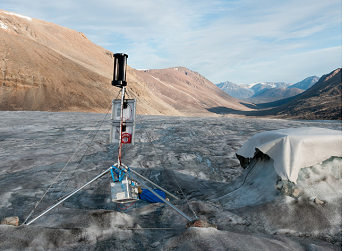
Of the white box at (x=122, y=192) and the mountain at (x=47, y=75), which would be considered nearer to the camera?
the white box at (x=122, y=192)

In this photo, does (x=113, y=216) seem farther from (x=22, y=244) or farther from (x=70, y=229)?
(x=22, y=244)

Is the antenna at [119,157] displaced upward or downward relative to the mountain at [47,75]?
downward

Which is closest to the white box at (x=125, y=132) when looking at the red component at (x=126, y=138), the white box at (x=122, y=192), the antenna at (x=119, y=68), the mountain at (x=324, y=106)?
the red component at (x=126, y=138)

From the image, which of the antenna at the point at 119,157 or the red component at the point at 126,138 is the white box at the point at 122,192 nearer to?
the antenna at the point at 119,157

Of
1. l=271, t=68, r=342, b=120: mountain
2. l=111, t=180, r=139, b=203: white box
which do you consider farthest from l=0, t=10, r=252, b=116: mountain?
l=271, t=68, r=342, b=120: mountain

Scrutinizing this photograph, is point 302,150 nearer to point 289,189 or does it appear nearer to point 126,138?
point 289,189

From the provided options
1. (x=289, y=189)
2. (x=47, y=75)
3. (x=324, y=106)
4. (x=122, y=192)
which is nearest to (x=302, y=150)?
(x=289, y=189)

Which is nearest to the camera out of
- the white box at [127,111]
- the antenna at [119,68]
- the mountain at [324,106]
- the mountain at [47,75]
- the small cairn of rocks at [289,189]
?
the small cairn of rocks at [289,189]

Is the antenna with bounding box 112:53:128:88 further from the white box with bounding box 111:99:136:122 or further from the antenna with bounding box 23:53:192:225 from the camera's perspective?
the white box with bounding box 111:99:136:122

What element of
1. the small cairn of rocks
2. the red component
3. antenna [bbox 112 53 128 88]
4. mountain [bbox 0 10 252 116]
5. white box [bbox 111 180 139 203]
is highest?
mountain [bbox 0 10 252 116]

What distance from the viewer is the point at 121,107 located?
4.27 meters

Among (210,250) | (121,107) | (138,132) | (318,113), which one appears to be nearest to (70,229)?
(210,250)

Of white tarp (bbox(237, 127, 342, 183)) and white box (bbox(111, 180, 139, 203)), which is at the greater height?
white tarp (bbox(237, 127, 342, 183))

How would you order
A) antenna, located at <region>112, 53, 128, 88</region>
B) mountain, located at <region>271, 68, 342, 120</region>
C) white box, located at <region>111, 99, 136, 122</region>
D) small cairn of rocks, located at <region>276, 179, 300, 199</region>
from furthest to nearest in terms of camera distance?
mountain, located at <region>271, 68, 342, 120</region>
white box, located at <region>111, 99, 136, 122</region>
antenna, located at <region>112, 53, 128, 88</region>
small cairn of rocks, located at <region>276, 179, 300, 199</region>
